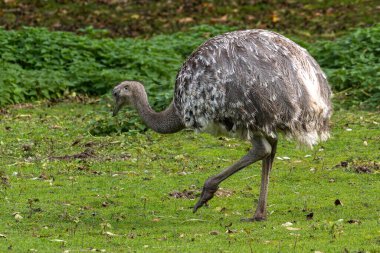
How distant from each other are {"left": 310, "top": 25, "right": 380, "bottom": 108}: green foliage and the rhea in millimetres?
5748

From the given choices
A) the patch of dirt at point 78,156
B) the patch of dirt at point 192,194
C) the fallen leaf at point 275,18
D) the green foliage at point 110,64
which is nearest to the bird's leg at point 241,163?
the patch of dirt at point 192,194

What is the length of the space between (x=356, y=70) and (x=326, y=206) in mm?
6289

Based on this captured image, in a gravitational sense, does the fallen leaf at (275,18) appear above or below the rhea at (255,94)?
below

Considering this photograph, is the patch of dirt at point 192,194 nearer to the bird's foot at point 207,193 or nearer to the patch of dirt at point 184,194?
the patch of dirt at point 184,194

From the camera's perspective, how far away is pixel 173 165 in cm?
1155

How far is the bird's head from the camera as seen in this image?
404 inches

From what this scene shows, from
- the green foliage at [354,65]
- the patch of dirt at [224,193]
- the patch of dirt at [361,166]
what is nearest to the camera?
the patch of dirt at [224,193]

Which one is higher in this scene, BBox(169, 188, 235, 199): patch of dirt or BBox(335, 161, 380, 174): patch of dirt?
BBox(169, 188, 235, 199): patch of dirt

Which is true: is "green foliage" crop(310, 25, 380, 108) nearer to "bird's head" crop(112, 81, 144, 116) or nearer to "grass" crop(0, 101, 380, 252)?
"grass" crop(0, 101, 380, 252)

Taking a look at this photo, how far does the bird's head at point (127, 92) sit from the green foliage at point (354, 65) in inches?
205

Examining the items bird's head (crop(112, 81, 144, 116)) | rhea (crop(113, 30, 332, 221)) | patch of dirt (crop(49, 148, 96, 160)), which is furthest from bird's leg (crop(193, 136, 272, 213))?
patch of dirt (crop(49, 148, 96, 160))

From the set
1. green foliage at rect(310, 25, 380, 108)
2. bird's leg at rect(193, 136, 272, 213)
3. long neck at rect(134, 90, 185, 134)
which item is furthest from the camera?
green foliage at rect(310, 25, 380, 108)

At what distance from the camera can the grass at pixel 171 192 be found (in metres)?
8.12

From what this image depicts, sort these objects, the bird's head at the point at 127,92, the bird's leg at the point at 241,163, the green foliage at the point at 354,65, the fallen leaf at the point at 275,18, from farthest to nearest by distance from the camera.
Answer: the fallen leaf at the point at 275,18
the green foliage at the point at 354,65
the bird's head at the point at 127,92
the bird's leg at the point at 241,163
